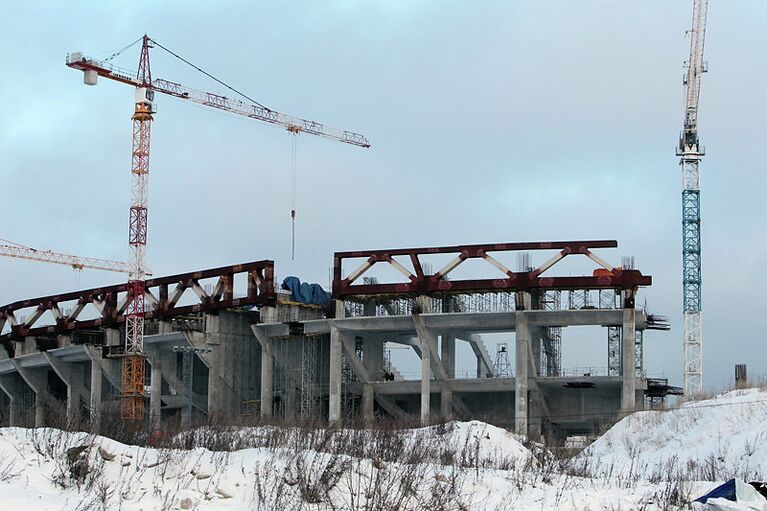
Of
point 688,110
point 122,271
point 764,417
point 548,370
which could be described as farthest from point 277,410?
point 122,271

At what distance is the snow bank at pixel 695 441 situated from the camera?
Result: 42281mm

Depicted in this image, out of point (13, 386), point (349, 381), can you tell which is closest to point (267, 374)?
point (349, 381)

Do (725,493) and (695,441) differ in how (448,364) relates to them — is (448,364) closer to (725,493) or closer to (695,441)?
(695,441)

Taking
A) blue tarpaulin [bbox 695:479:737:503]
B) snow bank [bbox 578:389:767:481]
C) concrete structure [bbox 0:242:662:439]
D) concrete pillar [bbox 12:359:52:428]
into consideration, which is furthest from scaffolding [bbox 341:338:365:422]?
blue tarpaulin [bbox 695:479:737:503]

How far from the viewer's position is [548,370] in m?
81.1

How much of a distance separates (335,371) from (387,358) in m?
11.1

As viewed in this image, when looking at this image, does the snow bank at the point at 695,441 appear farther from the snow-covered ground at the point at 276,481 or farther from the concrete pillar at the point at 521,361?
the concrete pillar at the point at 521,361

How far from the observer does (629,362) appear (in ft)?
229

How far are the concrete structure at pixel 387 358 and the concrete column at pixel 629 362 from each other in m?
0.08

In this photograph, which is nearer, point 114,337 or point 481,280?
point 481,280

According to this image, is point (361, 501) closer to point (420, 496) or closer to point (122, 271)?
point (420, 496)

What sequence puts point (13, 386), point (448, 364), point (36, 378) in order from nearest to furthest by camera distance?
point (448, 364), point (36, 378), point (13, 386)

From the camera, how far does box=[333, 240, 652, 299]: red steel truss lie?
71.2 m

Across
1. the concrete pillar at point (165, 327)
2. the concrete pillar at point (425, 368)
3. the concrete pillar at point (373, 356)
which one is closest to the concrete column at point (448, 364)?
the concrete pillar at point (425, 368)
